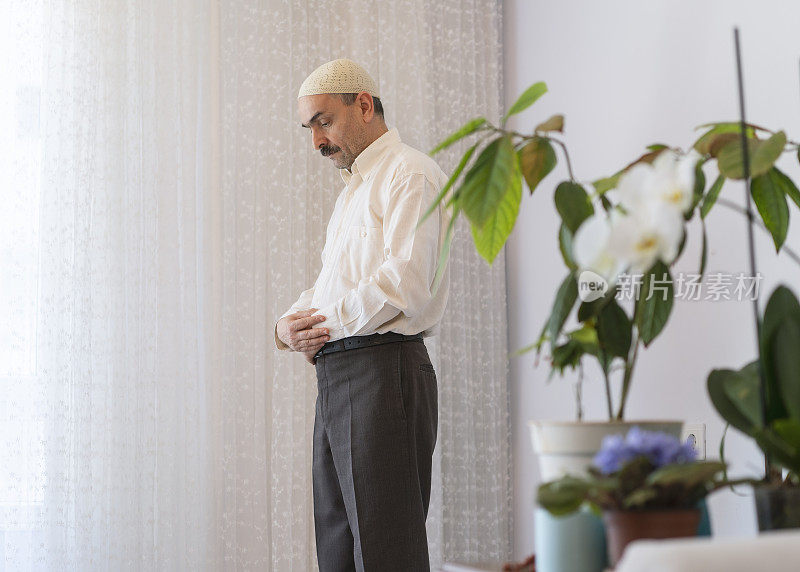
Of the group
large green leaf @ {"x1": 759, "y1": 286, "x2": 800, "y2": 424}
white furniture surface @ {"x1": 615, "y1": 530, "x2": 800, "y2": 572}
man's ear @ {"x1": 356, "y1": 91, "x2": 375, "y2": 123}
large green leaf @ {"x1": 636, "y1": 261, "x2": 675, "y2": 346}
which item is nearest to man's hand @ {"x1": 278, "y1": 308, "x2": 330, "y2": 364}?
man's ear @ {"x1": 356, "y1": 91, "x2": 375, "y2": 123}

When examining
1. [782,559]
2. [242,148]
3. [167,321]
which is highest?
[242,148]

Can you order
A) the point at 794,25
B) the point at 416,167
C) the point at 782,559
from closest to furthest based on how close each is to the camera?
the point at 782,559 → the point at 794,25 → the point at 416,167

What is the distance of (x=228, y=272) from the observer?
9.52ft

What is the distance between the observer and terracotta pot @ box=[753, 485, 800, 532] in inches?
40.7

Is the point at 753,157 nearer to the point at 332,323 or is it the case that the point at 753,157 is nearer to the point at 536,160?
the point at 536,160

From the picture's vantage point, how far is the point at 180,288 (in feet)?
9.32

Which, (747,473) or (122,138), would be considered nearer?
(747,473)

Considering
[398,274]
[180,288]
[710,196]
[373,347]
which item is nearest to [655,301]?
[710,196]

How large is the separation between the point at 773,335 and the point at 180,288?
205 cm

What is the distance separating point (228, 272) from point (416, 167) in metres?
0.93

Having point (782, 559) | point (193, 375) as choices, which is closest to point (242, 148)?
point (193, 375)

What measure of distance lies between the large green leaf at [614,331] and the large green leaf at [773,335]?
7.2 inches

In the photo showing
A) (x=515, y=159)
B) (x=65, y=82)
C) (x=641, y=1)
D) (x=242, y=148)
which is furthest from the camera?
(x=242, y=148)

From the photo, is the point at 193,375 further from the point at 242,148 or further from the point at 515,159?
the point at 515,159
